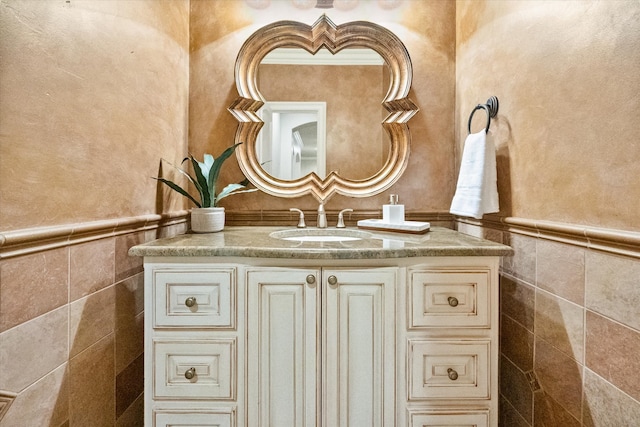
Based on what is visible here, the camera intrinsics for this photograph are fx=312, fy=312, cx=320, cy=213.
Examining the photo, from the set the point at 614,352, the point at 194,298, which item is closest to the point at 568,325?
the point at 614,352

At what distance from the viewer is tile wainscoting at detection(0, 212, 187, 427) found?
2.34 ft

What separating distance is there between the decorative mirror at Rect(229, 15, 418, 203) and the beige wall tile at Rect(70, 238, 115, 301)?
730 mm

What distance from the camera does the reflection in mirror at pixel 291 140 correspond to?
1.56 metres

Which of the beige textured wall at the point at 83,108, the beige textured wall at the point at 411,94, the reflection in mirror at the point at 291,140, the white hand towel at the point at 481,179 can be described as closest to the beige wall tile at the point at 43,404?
the beige textured wall at the point at 83,108

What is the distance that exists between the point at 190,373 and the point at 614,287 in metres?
1.19

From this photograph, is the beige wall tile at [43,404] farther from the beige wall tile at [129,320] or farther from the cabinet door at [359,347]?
the cabinet door at [359,347]

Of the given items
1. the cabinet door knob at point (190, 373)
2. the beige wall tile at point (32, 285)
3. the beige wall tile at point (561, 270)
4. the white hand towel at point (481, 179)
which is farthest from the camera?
the white hand towel at point (481, 179)

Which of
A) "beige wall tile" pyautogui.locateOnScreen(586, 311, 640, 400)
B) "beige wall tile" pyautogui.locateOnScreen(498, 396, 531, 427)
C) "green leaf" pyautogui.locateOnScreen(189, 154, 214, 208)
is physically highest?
"green leaf" pyautogui.locateOnScreen(189, 154, 214, 208)

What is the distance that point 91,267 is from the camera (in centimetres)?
95

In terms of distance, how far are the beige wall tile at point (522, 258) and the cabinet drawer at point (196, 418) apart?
1.11m

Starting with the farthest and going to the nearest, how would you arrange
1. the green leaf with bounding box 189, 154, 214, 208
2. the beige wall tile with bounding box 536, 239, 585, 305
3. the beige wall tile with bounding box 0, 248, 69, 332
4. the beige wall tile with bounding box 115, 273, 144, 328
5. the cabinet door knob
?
the green leaf with bounding box 189, 154, 214, 208 < the beige wall tile with bounding box 115, 273, 144, 328 < the cabinet door knob < the beige wall tile with bounding box 536, 239, 585, 305 < the beige wall tile with bounding box 0, 248, 69, 332

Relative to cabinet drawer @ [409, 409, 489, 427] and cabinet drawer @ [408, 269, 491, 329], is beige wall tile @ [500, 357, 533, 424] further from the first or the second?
cabinet drawer @ [408, 269, 491, 329]

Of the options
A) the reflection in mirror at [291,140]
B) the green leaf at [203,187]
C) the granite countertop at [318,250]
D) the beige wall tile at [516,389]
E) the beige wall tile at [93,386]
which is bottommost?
the beige wall tile at [516,389]

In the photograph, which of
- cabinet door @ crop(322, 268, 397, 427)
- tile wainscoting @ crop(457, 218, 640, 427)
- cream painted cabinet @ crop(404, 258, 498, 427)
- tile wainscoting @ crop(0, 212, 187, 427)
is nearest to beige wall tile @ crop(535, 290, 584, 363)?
tile wainscoting @ crop(457, 218, 640, 427)
